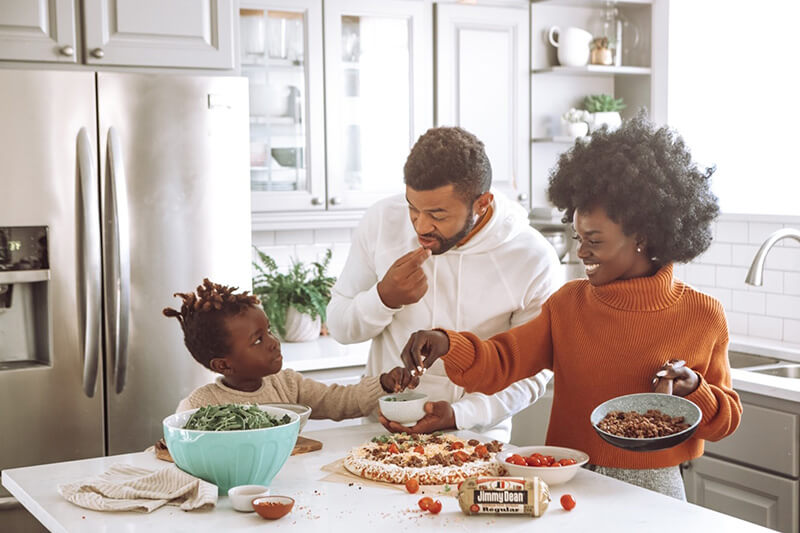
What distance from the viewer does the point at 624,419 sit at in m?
1.72

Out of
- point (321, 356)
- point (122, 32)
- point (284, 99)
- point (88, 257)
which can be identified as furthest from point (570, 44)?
point (88, 257)

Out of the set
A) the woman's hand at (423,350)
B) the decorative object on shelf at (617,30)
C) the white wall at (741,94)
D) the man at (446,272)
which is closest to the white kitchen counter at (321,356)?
the man at (446,272)

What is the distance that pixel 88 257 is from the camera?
283cm

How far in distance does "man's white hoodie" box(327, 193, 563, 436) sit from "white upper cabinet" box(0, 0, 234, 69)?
47.7 inches

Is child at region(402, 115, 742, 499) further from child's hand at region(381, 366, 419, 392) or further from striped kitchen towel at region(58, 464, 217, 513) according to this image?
striped kitchen towel at region(58, 464, 217, 513)

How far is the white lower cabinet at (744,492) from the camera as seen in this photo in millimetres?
2736

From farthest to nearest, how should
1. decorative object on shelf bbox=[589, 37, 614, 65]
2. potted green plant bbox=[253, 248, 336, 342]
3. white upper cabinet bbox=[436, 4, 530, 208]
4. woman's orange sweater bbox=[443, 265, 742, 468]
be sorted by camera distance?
1. decorative object on shelf bbox=[589, 37, 614, 65]
2. white upper cabinet bbox=[436, 4, 530, 208]
3. potted green plant bbox=[253, 248, 336, 342]
4. woman's orange sweater bbox=[443, 265, 742, 468]

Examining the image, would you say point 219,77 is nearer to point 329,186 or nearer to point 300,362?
point 329,186

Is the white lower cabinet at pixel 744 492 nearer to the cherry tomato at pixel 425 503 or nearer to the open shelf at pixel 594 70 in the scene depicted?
the cherry tomato at pixel 425 503

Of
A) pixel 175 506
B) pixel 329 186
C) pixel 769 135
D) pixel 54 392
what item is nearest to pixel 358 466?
pixel 175 506

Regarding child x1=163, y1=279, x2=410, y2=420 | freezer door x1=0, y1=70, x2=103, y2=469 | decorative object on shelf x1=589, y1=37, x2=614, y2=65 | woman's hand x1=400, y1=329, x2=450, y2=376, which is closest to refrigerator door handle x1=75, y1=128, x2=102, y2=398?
freezer door x1=0, y1=70, x2=103, y2=469

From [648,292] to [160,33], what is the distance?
74.1 inches

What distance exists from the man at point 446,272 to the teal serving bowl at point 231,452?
0.38m

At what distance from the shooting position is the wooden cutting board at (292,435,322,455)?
1.92m
